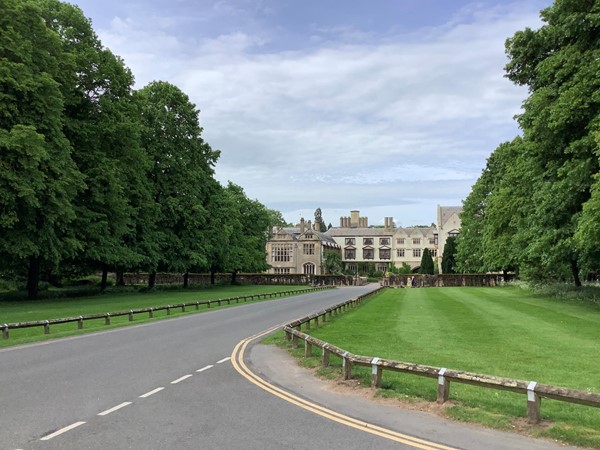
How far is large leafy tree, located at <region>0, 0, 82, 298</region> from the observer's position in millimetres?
26484

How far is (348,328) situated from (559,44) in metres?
A: 21.5

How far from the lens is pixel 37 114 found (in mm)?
29109

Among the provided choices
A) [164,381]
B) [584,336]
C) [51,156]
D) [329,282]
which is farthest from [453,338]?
[329,282]

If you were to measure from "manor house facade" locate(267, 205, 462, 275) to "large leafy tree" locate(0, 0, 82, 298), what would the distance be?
85.2m

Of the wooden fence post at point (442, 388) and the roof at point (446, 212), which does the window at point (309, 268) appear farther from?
the wooden fence post at point (442, 388)

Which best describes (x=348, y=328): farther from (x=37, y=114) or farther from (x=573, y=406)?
(x=37, y=114)

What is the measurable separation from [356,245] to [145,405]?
397 feet

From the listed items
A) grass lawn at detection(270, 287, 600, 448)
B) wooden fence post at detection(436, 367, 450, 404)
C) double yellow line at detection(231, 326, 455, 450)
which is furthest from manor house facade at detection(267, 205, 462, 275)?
wooden fence post at detection(436, 367, 450, 404)

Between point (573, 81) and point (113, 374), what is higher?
point (573, 81)

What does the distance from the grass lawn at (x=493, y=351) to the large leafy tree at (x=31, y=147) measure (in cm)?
1752

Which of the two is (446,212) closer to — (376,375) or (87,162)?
(87,162)

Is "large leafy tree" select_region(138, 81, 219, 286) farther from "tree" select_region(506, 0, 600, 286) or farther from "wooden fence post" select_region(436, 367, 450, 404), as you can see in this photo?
"wooden fence post" select_region(436, 367, 450, 404)

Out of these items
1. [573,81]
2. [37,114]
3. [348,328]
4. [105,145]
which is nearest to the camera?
[348,328]

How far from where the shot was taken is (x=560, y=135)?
27.8 m
